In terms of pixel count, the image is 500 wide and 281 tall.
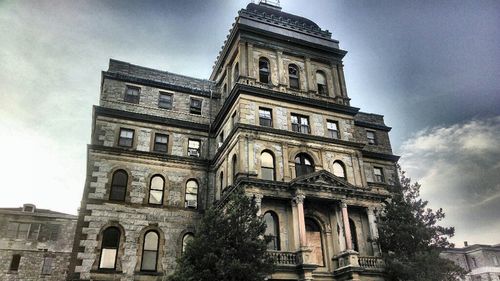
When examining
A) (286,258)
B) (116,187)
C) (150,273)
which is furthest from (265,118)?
(150,273)

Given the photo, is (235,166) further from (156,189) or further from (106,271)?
(106,271)

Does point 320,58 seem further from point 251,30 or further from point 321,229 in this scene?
point 321,229

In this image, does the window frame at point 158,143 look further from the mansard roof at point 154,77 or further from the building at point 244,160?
the mansard roof at point 154,77

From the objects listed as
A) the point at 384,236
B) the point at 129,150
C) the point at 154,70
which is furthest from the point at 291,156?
the point at 154,70

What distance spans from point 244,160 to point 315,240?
685cm

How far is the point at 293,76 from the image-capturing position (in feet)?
96.3

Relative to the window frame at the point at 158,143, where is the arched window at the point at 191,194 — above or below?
below

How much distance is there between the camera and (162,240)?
25312 mm

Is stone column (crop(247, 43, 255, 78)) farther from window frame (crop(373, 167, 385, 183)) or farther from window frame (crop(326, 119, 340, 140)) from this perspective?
window frame (crop(373, 167, 385, 183))

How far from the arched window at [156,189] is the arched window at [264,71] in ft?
34.6

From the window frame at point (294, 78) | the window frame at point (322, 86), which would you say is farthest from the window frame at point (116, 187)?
the window frame at point (322, 86)

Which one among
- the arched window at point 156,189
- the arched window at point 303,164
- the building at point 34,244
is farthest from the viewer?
the building at point 34,244

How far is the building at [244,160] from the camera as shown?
914 inches

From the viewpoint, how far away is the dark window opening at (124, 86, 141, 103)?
97.5 ft
